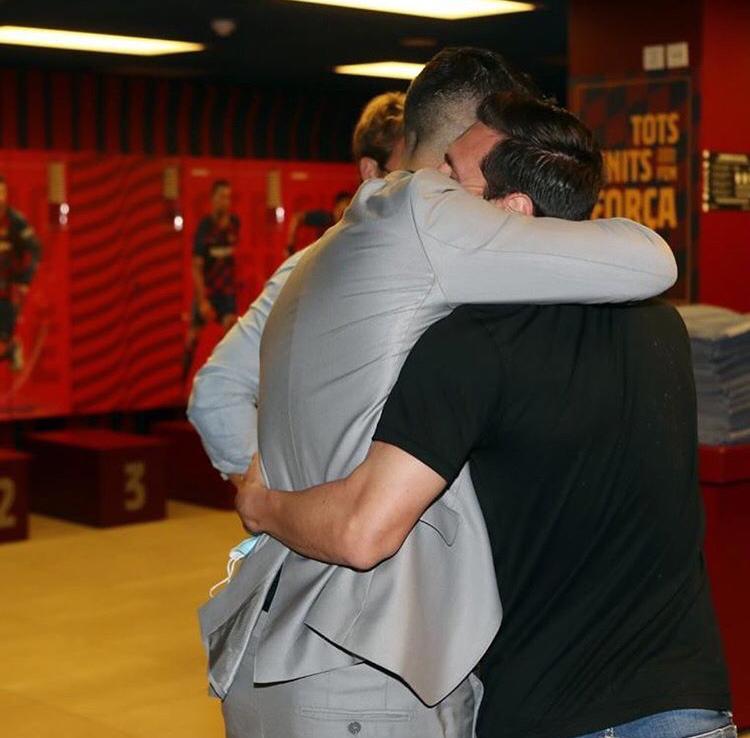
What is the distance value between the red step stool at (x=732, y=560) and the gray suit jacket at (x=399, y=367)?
2.29 m

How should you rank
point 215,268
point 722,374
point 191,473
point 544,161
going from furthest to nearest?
point 215,268 < point 191,473 < point 722,374 < point 544,161

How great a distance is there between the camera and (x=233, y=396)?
91.8 inches

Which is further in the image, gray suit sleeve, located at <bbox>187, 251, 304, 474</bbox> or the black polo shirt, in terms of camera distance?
gray suit sleeve, located at <bbox>187, 251, 304, 474</bbox>

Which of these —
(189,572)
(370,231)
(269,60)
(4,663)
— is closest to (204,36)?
(269,60)

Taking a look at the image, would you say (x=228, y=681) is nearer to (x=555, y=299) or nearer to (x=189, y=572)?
(x=555, y=299)

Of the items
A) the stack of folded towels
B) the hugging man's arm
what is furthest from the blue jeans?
the stack of folded towels

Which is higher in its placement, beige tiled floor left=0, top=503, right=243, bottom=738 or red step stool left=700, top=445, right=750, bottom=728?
red step stool left=700, top=445, right=750, bottom=728

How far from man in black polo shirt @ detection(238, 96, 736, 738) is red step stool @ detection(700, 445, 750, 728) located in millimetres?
2179

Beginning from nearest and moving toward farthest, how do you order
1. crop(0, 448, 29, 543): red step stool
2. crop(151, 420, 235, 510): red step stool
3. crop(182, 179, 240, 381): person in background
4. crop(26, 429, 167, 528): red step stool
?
crop(0, 448, 29, 543): red step stool < crop(26, 429, 167, 528): red step stool < crop(151, 420, 235, 510): red step stool < crop(182, 179, 240, 381): person in background

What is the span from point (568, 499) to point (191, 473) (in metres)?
7.43

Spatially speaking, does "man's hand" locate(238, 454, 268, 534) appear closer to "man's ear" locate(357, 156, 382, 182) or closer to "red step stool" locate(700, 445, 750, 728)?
"man's ear" locate(357, 156, 382, 182)

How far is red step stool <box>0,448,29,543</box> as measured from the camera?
7402 mm

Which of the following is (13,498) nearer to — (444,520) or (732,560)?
(732,560)

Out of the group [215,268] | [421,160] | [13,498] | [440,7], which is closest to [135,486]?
[13,498]
